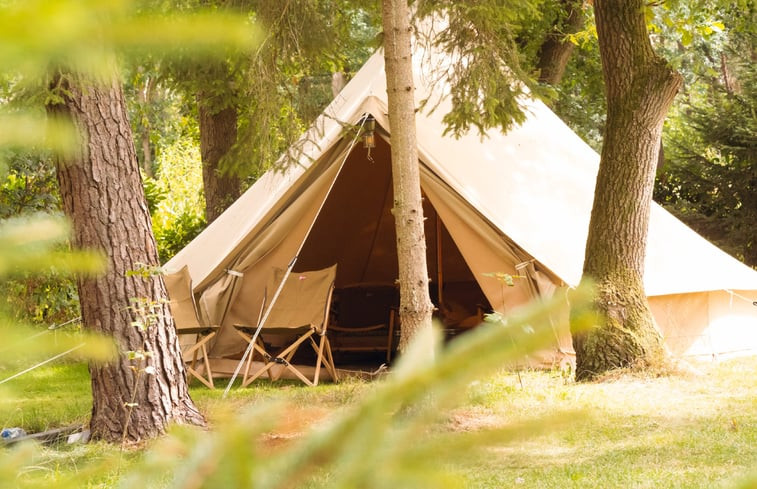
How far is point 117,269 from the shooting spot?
482 cm

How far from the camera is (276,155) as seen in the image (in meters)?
6.43

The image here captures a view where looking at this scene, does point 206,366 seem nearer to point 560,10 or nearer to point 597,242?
point 597,242

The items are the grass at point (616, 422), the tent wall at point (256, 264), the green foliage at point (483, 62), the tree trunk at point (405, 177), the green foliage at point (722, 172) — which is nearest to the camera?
the grass at point (616, 422)

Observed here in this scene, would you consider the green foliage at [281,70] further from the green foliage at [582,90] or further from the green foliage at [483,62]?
the green foliage at [582,90]

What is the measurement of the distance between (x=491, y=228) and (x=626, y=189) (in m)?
1.06

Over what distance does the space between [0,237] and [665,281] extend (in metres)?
6.73

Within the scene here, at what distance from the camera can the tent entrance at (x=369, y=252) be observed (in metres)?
8.92

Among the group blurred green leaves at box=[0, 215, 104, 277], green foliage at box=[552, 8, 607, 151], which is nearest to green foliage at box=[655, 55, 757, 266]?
green foliage at box=[552, 8, 607, 151]

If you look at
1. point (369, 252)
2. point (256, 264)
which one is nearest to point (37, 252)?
point (256, 264)

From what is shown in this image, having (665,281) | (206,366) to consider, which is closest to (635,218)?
(665,281)

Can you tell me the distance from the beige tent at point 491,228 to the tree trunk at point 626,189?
446 millimetres

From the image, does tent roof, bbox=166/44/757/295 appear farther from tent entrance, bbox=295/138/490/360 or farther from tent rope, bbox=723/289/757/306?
tent entrance, bbox=295/138/490/360

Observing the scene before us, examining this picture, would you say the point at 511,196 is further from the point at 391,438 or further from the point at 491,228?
the point at 391,438

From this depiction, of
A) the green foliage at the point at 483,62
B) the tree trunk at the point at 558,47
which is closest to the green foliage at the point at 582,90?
the tree trunk at the point at 558,47
